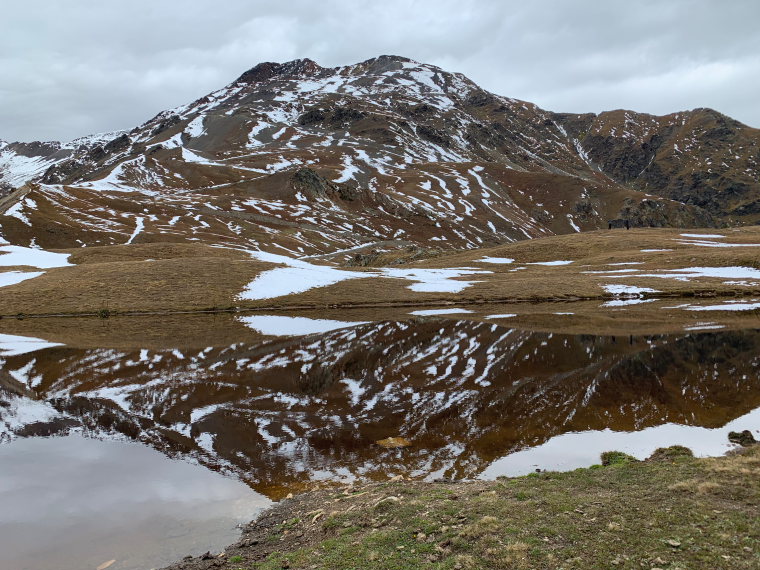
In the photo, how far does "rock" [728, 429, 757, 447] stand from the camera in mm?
16781

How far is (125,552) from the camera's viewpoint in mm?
12477

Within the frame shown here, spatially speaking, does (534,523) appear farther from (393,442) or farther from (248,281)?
(248,281)

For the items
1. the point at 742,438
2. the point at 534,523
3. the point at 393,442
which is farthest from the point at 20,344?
the point at 742,438

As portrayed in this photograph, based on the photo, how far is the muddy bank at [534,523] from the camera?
30.7 feet

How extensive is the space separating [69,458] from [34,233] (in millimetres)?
127769

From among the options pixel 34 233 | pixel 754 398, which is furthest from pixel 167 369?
pixel 34 233

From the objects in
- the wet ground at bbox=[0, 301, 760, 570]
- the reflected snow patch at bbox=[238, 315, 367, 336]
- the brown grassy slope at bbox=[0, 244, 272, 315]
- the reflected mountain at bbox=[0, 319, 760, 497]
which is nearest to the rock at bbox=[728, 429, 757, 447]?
the wet ground at bbox=[0, 301, 760, 570]

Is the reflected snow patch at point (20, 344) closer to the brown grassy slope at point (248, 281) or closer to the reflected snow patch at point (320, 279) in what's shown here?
the brown grassy slope at point (248, 281)

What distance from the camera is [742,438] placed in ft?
56.4

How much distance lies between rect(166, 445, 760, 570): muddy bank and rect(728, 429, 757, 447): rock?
2.28 m

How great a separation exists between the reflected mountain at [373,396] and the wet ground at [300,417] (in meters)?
0.12

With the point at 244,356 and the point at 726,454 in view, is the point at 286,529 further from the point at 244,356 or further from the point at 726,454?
the point at 244,356

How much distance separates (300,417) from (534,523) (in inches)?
525

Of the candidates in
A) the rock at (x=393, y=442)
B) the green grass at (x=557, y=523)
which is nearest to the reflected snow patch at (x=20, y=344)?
the rock at (x=393, y=442)
